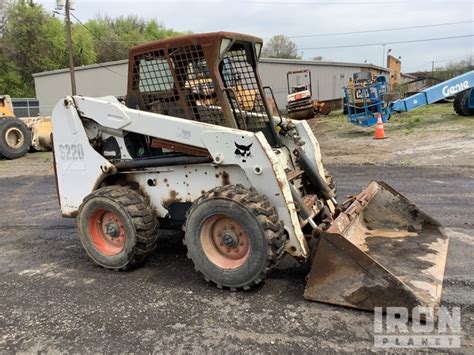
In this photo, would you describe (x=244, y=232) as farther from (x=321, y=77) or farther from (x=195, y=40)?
(x=321, y=77)

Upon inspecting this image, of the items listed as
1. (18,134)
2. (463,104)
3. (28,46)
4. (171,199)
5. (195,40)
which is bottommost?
(171,199)

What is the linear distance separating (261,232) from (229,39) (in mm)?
1787

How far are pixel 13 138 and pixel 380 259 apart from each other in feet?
46.4

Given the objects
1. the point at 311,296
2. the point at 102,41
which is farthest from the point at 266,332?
the point at 102,41

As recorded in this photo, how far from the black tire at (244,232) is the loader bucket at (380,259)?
0.37 metres

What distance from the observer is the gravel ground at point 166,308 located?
325 cm

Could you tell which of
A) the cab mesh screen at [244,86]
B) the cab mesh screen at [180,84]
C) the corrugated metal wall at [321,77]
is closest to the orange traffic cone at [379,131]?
the cab mesh screen at [244,86]

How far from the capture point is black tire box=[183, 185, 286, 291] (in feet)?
12.1

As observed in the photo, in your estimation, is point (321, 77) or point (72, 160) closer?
point (72, 160)

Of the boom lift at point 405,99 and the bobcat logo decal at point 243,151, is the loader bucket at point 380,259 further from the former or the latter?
the boom lift at point 405,99

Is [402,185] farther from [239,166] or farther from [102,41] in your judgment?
[102,41]

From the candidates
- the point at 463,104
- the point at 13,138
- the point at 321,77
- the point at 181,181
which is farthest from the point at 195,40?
the point at 321,77

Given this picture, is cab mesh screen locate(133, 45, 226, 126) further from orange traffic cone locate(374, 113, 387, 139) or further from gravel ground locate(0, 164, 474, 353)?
orange traffic cone locate(374, 113, 387, 139)

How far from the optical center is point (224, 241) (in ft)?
13.0
